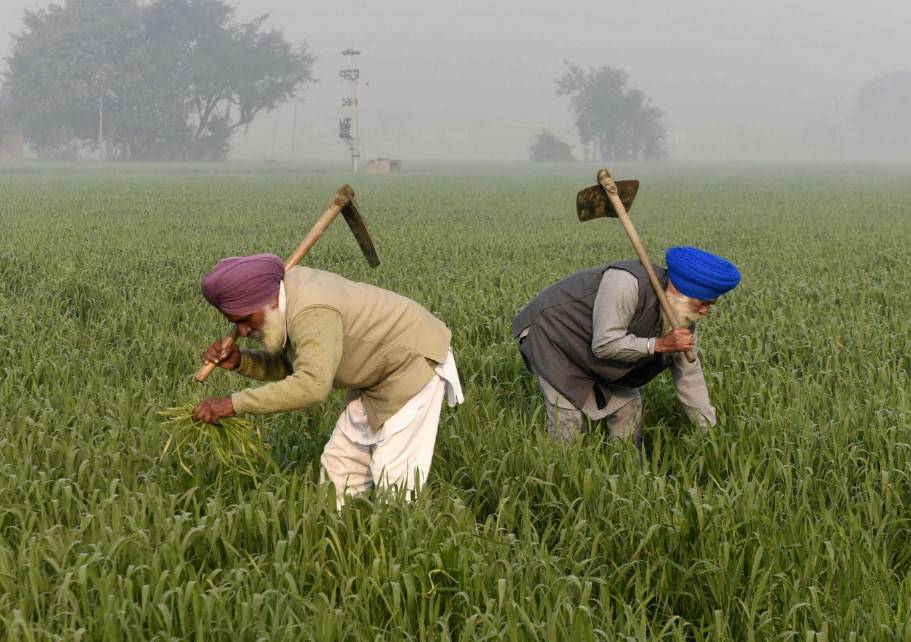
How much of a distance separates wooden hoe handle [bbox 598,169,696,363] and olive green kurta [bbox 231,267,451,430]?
927 millimetres

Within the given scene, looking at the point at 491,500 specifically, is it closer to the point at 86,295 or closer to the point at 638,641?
the point at 638,641

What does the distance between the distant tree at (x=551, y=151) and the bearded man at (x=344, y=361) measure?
109686 millimetres

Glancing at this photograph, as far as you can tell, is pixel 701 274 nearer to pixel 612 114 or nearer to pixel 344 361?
pixel 344 361

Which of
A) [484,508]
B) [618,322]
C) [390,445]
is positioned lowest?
[484,508]

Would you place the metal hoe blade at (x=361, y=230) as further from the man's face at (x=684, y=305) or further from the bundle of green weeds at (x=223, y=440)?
the man's face at (x=684, y=305)

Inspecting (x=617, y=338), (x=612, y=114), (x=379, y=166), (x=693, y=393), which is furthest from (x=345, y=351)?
(x=612, y=114)

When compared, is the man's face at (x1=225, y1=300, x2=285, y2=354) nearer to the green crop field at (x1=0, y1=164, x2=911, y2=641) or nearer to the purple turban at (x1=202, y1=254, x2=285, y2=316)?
the purple turban at (x1=202, y1=254, x2=285, y2=316)

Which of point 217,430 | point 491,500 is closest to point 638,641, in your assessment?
point 491,500

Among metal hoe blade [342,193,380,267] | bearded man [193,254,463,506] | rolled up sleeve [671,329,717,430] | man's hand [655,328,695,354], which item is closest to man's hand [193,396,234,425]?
bearded man [193,254,463,506]

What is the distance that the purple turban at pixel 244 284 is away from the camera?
127 inches

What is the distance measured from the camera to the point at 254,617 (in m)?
2.79

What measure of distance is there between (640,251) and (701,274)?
0.28m

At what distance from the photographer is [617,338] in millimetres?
4148

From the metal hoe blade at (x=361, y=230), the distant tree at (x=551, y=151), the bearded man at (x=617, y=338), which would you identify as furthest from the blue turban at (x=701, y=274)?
the distant tree at (x=551, y=151)
